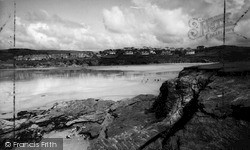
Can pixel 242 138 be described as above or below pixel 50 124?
above

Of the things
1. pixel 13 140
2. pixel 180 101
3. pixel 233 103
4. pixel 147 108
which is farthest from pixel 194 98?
pixel 13 140

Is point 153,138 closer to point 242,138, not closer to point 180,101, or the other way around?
point 180,101

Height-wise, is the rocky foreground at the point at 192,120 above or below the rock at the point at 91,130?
above

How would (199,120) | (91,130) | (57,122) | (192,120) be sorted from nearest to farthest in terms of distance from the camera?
(199,120) < (192,120) < (91,130) < (57,122)

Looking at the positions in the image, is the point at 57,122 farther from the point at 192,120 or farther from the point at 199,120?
the point at 199,120

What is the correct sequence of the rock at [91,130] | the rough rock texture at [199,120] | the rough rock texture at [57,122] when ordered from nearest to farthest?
the rough rock texture at [199,120] < the rock at [91,130] < the rough rock texture at [57,122]

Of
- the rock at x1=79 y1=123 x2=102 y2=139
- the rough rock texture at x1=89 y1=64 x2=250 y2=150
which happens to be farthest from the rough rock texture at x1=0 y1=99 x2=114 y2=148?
the rough rock texture at x1=89 y1=64 x2=250 y2=150

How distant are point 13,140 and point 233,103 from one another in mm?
7415

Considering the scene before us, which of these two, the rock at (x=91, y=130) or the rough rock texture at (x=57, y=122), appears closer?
the rock at (x=91, y=130)

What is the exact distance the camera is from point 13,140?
21.9 feet

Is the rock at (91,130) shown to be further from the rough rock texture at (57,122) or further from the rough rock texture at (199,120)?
the rough rock texture at (199,120)

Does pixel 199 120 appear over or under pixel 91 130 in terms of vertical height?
over

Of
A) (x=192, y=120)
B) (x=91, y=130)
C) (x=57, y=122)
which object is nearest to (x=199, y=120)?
(x=192, y=120)

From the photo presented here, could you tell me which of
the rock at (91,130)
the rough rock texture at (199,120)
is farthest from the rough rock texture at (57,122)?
the rough rock texture at (199,120)
